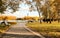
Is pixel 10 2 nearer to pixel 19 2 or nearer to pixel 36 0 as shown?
pixel 19 2

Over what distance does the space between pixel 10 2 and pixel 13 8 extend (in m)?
1.55

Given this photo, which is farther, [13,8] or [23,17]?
[23,17]

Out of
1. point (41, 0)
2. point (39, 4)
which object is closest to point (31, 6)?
point (39, 4)

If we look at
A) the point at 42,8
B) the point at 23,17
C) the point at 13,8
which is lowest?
the point at 23,17

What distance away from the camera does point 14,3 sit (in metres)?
32.9

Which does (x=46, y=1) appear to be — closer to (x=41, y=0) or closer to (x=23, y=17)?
(x=41, y=0)

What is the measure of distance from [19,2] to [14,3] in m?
1.18

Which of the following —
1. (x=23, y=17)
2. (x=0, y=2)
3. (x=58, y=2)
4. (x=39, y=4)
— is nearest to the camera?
(x=58, y=2)

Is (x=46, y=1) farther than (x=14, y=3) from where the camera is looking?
Yes

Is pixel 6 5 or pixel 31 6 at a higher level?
pixel 6 5

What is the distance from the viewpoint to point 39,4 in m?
73.8

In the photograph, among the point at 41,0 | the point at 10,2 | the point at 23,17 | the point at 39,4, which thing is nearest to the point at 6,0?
the point at 10,2

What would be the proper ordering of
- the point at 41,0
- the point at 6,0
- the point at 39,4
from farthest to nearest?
the point at 39,4 → the point at 41,0 → the point at 6,0

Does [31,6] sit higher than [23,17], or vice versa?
[31,6]
